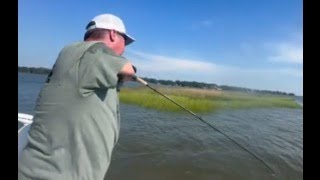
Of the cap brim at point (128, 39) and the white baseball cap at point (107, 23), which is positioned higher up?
the white baseball cap at point (107, 23)

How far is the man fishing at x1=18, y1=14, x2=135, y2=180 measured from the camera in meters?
2.39

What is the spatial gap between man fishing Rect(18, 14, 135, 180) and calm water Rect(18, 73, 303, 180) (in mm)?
5241

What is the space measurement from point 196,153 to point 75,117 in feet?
35.8

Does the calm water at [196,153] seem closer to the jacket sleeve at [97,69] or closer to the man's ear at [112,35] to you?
the man's ear at [112,35]

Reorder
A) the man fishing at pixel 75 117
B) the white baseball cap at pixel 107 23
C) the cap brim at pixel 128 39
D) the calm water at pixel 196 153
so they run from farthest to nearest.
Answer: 1. the calm water at pixel 196 153
2. the cap brim at pixel 128 39
3. the white baseball cap at pixel 107 23
4. the man fishing at pixel 75 117

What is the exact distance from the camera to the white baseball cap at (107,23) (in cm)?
270

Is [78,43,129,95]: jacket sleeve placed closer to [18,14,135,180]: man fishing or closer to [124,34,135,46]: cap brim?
[18,14,135,180]: man fishing

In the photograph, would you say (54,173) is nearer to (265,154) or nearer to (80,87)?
(80,87)

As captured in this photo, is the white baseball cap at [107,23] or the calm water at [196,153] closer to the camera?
the white baseball cap at [107,23]

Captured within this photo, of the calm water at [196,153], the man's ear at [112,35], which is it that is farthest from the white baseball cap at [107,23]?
the calm water at [196,153]

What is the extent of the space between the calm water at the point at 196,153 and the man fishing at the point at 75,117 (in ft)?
17.2
